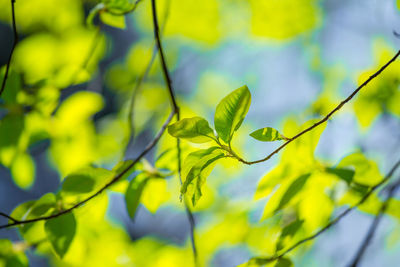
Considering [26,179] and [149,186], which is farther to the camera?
[26,179]

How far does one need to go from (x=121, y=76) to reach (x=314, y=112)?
3.20 feet

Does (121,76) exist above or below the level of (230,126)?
below

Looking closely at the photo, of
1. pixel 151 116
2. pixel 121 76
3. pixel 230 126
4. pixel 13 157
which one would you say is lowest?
pixel 151 116

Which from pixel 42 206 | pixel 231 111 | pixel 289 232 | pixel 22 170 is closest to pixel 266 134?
pixel 231 111

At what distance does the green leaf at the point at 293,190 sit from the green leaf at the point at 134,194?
25 centimetres

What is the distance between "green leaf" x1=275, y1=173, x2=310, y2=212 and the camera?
0.54 metres

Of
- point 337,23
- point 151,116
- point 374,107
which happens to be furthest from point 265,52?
point 374,107

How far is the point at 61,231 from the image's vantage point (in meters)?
0.60

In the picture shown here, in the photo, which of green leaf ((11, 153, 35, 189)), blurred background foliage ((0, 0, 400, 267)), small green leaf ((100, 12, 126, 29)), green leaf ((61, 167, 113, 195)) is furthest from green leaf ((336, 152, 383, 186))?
green leaf ((11, 153, 35, 189))

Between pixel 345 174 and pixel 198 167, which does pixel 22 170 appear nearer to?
pixel 198 167

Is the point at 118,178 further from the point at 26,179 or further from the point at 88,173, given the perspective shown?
the point at 26,179

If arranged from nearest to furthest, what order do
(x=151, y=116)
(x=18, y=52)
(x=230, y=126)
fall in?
(x=230, y=126)
(x=18, y=52)
(x=151, y=116)

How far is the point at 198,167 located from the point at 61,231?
284 millimetres

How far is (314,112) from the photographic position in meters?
1.01
